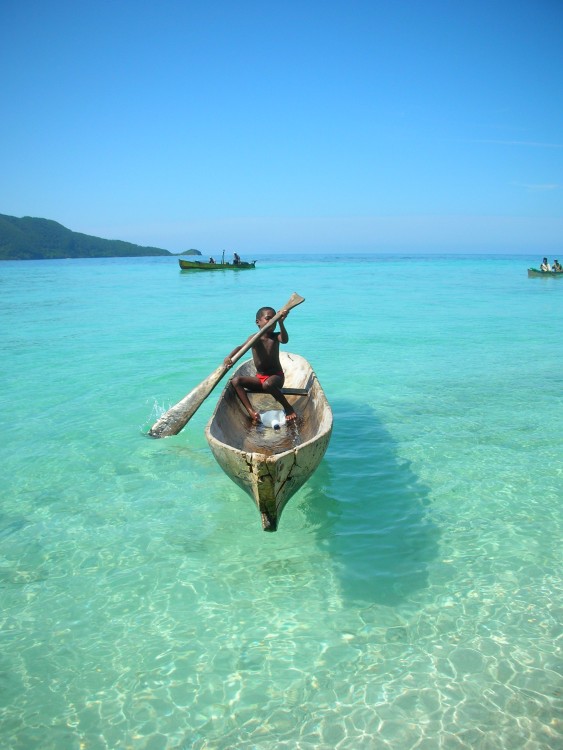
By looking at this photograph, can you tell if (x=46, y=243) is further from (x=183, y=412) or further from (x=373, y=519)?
(x=373, y=519)

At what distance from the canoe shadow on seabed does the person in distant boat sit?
1079 mm

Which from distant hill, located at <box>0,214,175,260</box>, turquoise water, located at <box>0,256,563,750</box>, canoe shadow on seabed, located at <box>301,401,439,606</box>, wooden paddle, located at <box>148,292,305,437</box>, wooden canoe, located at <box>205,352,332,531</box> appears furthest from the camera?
distant hill, located at <box>0,214,175,260</box>

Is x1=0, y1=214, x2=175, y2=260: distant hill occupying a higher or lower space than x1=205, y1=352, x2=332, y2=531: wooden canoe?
higher

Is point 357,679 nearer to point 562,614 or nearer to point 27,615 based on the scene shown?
point 562,614

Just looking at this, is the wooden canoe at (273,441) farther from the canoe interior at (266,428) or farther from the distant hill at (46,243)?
the distant hill at (46,243)

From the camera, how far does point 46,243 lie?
14212cm

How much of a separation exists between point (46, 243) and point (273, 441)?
155 m

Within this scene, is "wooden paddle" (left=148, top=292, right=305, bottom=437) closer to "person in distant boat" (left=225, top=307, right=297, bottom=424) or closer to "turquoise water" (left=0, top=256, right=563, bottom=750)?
"turquoise water" (left=0, top=256, right=563, bottom=750)

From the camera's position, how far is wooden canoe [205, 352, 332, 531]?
4.11 metres

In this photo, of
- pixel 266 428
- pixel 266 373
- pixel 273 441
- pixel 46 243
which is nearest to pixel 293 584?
pixel 273 441

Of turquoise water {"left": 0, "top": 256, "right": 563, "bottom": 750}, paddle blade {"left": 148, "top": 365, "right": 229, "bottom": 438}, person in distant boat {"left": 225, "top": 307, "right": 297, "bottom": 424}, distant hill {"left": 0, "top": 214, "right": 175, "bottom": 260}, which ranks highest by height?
distant hill {"left": 0, "top": 214, "right": 175, "bottom": 260}

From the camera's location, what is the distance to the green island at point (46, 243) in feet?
421

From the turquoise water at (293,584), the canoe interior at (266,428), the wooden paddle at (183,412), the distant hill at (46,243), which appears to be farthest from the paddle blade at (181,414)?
the distant hill at (46,243)

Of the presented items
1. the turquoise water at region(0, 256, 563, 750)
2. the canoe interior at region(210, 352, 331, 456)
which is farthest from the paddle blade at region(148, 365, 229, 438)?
the canoe interior at region(210, 352, 331, 456)
